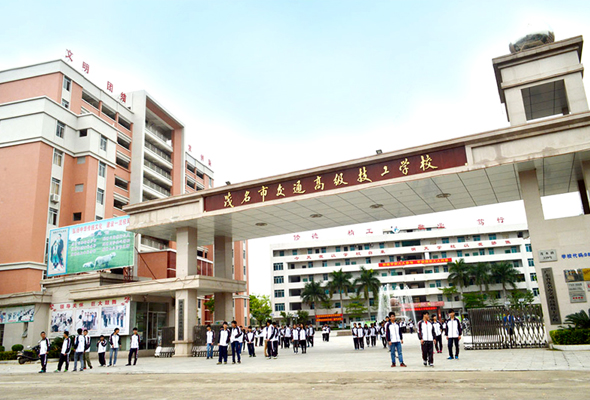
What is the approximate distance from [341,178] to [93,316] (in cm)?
1471

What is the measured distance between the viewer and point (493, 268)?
57500 millimetres

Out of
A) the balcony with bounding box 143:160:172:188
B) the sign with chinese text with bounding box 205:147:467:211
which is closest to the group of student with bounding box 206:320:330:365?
the sign with chinese text with bounding box 205:147:467:211

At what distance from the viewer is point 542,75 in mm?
14258

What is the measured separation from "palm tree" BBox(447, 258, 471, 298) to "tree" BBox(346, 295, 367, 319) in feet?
39.4

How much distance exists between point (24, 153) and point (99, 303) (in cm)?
1571

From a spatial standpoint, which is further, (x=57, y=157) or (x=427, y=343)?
(x=57, y=157)

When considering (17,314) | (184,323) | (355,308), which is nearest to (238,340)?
(184,323)

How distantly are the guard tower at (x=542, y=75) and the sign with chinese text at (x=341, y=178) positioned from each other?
2.54 meters

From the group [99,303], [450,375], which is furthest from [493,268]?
[450,375]

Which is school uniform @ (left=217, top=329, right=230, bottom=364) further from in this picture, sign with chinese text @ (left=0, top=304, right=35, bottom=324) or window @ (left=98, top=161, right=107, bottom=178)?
window @ (left=98, top=161, right=107, bottom=178)

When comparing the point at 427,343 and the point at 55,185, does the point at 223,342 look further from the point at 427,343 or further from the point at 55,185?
the point at 55,185

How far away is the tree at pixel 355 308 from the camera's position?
59094 mm

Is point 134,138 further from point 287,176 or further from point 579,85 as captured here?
point 579,85

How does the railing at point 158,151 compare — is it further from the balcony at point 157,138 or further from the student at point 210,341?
the student at point 210,341
